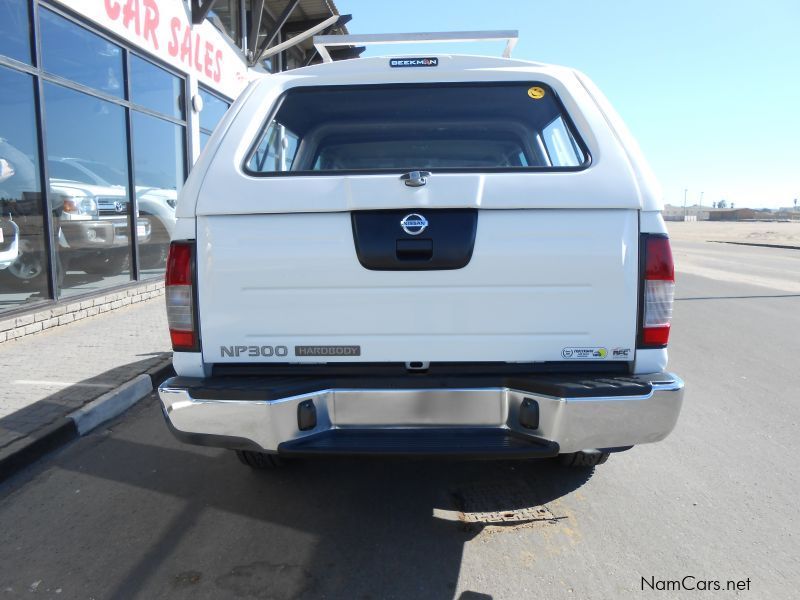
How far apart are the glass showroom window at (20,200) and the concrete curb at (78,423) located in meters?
2.33

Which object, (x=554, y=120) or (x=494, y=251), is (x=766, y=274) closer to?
(x=554, y=120)

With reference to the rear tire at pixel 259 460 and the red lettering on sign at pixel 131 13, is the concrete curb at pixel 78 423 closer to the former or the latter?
the rear tire at pixel 259 460

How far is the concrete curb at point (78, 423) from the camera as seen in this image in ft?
11.8

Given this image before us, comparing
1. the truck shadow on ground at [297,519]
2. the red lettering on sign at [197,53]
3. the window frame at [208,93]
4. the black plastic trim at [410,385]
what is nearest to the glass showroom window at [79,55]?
the red lettering on sign at [197,53]

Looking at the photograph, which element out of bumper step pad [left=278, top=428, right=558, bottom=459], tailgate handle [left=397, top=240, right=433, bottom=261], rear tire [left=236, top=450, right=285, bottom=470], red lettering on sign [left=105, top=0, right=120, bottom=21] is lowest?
rear tire [left=236, top=450, right=285, bottom=470]

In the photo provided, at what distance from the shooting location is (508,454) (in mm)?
2355

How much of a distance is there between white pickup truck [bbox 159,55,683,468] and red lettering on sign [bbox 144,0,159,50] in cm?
774

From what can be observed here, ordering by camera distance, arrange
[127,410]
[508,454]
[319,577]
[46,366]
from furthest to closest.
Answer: [46,366], [127,410], [319,577], [508,454]

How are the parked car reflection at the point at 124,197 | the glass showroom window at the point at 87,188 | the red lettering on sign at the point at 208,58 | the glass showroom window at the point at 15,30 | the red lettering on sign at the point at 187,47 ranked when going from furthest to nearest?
the red lettering on sign at the point at 208,58 < the red lettering on sign at the point at 187,47 < the parked car reflection at the point at 124,197 < the glass showroom window at the point at 87,188 < the glass showroom window at the point at 15,30

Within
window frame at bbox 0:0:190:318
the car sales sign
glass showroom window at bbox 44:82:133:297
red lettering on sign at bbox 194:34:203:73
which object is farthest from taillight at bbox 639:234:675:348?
red lettering on sign at bbox 194:34:203:73

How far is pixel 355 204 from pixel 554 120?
144 centimetres

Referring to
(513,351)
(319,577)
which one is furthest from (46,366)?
(513,351)

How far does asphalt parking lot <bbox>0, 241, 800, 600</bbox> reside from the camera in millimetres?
2494

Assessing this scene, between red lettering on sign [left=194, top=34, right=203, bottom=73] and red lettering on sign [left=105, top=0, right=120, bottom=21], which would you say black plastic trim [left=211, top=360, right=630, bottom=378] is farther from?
red lettering on sign [left=194, top=34, right=203, bottom=73]
